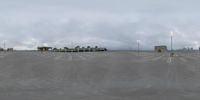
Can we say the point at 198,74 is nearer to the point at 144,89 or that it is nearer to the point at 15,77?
the point at 144,89

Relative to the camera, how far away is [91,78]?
1037 inches

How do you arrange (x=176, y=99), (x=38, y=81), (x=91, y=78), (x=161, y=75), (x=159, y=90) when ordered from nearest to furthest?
(x=176, y=99)
(x=159, y=90)
(x=38, y=81)
(x=91, y=78)
(x=161, y=75)

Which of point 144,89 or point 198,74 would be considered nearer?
point 144,89

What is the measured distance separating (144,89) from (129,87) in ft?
3.93

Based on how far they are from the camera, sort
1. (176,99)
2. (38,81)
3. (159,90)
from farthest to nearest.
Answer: (38,81) → (159,90) → (176,99)

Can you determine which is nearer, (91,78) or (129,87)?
(129,87)

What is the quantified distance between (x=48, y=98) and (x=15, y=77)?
1015cm

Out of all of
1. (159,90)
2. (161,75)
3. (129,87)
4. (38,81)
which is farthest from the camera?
(161,75)

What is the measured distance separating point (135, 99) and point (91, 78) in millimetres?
9172

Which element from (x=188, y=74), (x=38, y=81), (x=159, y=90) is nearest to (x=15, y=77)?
(x=38, y=81)

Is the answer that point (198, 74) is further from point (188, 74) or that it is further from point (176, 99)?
point (176, 99)

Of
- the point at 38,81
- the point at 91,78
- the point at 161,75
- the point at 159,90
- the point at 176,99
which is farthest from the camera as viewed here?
the point at 161,75

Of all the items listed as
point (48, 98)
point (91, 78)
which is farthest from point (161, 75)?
point (48, 98)

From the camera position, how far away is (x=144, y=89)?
823 inches
